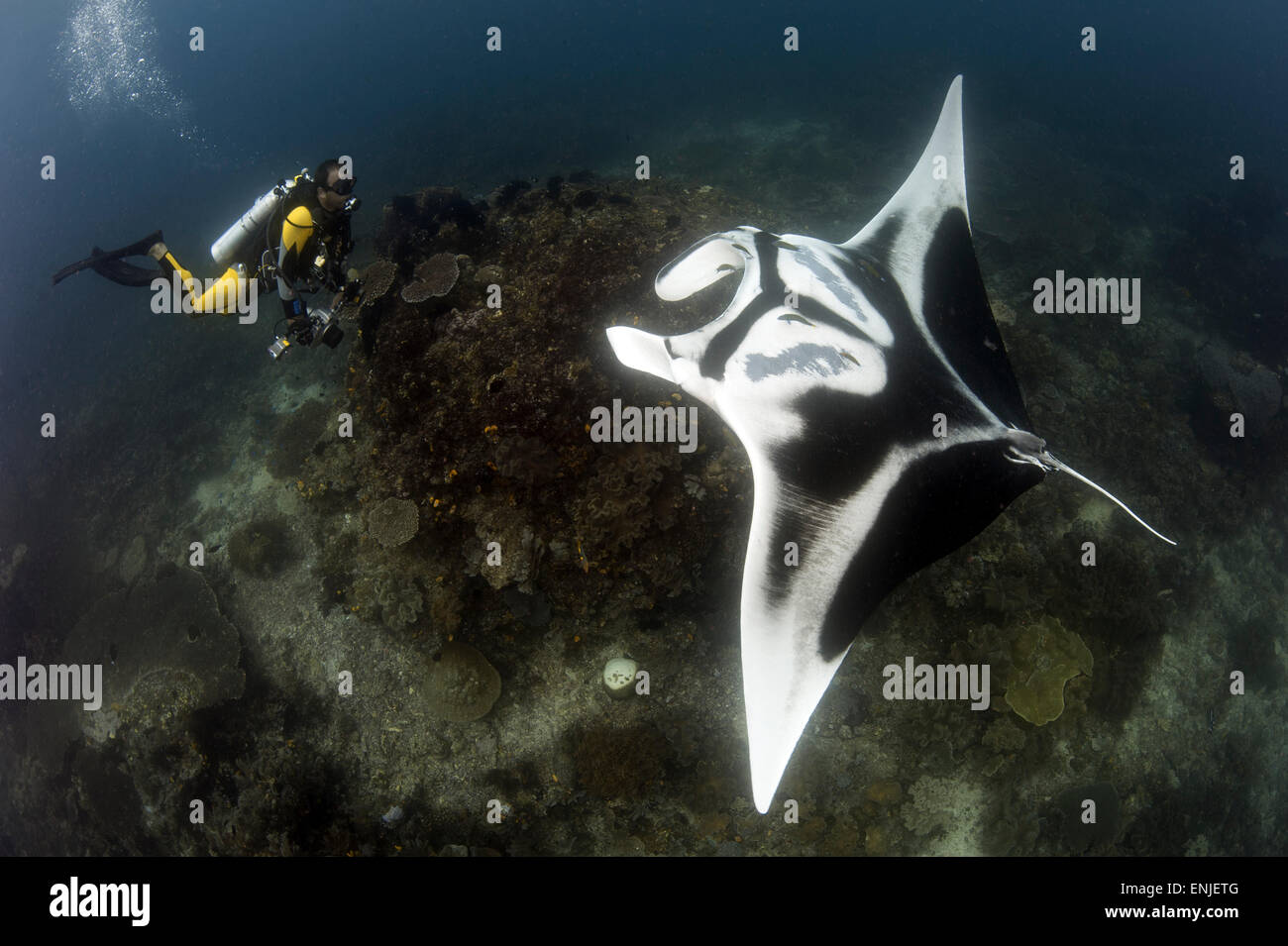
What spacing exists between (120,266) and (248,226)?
3.02 meters

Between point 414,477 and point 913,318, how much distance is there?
495 centimetres

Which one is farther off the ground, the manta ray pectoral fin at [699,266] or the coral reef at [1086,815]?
the manta ray pectoral fin at [699,266]

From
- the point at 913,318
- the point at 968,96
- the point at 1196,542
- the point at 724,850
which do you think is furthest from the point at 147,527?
the point at 968,96

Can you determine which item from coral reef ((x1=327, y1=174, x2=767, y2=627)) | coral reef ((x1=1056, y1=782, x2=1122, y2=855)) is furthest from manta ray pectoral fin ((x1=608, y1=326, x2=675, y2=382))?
coral reef ((x1=1056, y1=782, x2=1122, y2=855))

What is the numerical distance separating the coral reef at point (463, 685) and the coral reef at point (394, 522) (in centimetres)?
133

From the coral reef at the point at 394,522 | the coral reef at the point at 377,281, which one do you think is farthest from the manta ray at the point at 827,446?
the coral reef at the point at 377,281

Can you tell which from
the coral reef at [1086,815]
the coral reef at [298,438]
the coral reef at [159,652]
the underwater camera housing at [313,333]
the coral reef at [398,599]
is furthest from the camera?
A: the coral reef at [298,438]

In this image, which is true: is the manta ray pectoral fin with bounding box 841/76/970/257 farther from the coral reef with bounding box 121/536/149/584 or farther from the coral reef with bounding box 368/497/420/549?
the coral reef with bounding box 121/536/149/584

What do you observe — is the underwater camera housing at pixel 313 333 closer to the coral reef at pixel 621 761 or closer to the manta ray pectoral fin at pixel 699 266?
the manta ray pectoral fin at pixel 699 266

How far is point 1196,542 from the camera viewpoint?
22.1 feet

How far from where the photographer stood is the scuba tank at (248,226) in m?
6.08

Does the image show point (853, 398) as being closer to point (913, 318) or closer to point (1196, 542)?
point (913, 318)

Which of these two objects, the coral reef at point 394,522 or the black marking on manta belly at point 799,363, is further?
the coral reef at point 394,522

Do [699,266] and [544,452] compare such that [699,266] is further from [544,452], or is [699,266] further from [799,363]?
[544,452]
